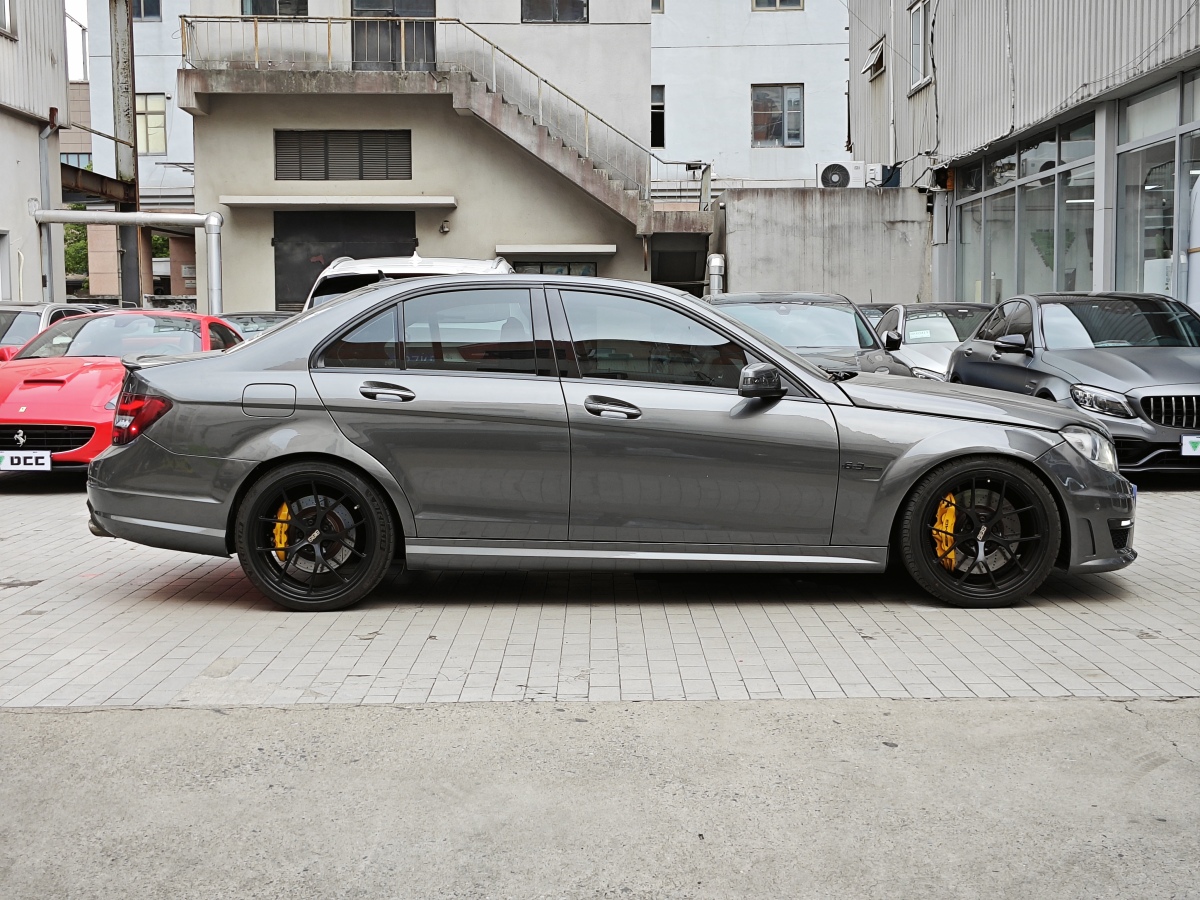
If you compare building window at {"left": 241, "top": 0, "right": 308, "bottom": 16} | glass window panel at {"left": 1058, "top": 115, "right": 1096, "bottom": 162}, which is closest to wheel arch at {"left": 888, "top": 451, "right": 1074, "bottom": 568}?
glass window panel at {"left": 1058, "top": 115, "right": 1096, "bottom": 162}

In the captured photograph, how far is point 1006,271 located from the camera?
21.5 meters

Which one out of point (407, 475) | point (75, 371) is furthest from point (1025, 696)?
point (75, 371)

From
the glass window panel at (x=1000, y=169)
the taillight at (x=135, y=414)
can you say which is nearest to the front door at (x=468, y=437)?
the taillight at (x=135, y=414)

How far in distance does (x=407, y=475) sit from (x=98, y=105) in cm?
4754

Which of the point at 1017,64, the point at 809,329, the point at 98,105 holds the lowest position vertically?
the point at 809,329

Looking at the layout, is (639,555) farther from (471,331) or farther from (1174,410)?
(1174,410)

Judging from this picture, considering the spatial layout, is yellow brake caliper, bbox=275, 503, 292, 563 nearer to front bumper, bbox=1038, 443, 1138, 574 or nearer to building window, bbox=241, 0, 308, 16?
front bumper, bbox=1038, 443, 1138, 574

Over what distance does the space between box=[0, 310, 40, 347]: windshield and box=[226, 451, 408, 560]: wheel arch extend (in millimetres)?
→ 8600

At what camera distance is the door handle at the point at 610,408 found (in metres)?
6.26

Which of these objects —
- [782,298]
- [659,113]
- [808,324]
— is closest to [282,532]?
[808,324]

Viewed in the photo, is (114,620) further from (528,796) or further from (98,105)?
(98,105)

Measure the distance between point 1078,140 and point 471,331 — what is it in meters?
14.3

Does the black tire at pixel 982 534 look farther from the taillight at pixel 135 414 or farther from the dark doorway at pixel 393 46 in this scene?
the dark doorway at pixel 393 46

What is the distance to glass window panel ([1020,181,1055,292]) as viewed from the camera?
19.5 metres
